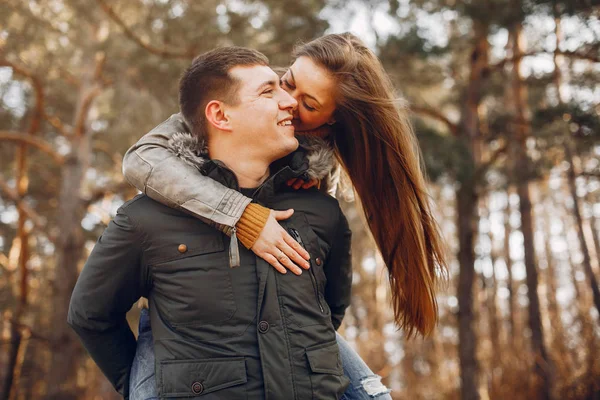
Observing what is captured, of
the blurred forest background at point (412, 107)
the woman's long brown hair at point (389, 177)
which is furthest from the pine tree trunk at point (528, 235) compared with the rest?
the woman's long brown hair at point (389, 177)

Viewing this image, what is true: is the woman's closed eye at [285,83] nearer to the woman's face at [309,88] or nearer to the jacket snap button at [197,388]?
the woman's face at [309,88]

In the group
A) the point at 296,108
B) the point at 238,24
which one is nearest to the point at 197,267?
the point at 296,108

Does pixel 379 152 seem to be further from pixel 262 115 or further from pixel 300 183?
pixel 262 115

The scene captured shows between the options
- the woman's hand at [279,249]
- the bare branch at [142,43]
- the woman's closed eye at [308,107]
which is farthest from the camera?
the bare branch at [142,43]

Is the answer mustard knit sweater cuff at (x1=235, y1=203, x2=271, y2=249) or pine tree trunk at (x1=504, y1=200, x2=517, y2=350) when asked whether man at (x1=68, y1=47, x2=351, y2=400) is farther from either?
pine tree trunk at (x1=504, y1=200, x2=517, y2=350)

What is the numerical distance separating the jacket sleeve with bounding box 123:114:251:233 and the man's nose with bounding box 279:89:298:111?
52 cm

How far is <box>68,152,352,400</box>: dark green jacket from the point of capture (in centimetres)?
215

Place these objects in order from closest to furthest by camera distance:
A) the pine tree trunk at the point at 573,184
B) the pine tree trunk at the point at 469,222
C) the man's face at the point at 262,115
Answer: the man's face at the point at 262,115, the pine tree trunk at the point at 573,184, the pine tree trunk at the point at 469,222

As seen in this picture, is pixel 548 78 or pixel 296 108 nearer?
pixel 296 108

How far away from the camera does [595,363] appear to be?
8492mm

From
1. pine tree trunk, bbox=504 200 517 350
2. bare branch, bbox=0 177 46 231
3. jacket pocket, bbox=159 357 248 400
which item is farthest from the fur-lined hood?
pine tree trunk, bbox=504 200 517 350

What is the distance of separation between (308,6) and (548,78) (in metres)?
4.84

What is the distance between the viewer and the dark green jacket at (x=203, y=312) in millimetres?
2146

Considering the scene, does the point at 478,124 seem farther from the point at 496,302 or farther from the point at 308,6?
the point at 496,302
